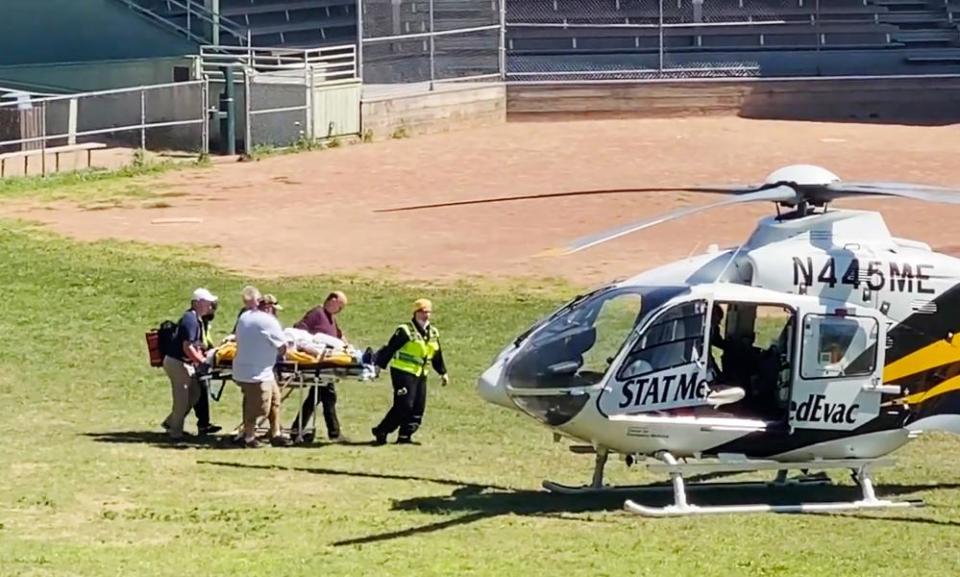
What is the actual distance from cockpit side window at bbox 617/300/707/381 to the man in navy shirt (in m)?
4.80

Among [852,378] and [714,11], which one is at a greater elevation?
[714,11]

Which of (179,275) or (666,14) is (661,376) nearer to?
(179,275)

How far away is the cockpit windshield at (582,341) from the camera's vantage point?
13.3 m

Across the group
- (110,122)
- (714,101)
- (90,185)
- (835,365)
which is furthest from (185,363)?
(714,101)

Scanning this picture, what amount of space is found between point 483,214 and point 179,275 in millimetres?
5878

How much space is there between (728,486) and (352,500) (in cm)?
298

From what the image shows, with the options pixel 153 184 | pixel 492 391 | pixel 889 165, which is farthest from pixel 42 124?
pixel 492 391

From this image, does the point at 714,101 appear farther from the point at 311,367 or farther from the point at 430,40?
the point at 311,367

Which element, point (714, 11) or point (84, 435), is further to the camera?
point (714, 11)

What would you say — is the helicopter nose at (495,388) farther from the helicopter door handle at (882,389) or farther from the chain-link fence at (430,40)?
the chain-link fence at (430,40)

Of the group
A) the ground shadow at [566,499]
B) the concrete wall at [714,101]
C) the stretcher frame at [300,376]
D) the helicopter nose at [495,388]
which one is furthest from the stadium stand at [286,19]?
the helicopter nose at [495,388]

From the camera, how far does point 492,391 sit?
44.1 feet

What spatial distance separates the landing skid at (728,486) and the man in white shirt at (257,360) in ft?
9.44

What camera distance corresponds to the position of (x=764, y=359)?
45.0 ft
